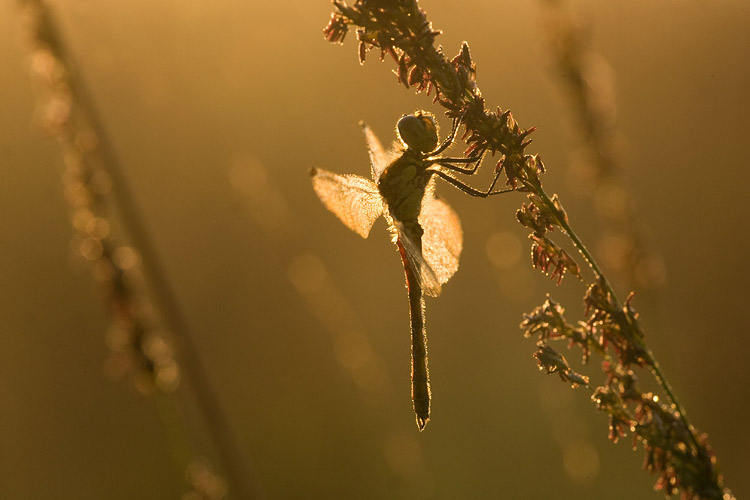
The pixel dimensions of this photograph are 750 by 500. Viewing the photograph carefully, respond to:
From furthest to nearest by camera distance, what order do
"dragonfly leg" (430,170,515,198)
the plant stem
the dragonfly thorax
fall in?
the dragonfly thorax
"dragonfly leg" (430,170,515,198)
the plant stem

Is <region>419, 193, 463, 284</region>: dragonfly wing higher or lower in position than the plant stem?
higher

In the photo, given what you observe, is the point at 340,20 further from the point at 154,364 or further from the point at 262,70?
the point at 262,70

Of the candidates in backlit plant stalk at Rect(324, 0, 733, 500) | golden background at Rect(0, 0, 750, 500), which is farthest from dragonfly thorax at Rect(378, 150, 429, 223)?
golden background at Rect(0, 0, 750, 500)

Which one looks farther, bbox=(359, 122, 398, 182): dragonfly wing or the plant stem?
bbox=(359, 122, 398, 182): dragonfly wing

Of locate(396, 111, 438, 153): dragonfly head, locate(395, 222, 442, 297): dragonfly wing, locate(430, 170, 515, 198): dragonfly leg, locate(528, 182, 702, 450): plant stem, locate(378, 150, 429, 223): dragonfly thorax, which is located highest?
locate(396, 111, 438, 153): dragonfly head

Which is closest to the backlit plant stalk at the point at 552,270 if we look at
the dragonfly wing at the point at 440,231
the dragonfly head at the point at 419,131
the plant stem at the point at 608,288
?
the plant stem at the point at 608,288

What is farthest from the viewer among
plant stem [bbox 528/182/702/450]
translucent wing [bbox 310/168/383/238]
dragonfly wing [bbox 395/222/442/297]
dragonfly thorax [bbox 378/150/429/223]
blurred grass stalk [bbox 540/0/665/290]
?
blurred grass stalk [bbox 540/0/665/290]

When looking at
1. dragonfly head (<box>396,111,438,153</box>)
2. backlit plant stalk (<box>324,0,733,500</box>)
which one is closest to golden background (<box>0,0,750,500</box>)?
dragonfly head (<box>396,111,438,153</box>)

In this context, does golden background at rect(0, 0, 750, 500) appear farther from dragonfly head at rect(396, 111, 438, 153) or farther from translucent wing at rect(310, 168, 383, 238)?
dragonfly head at rect(396, 111, 438, 153)
